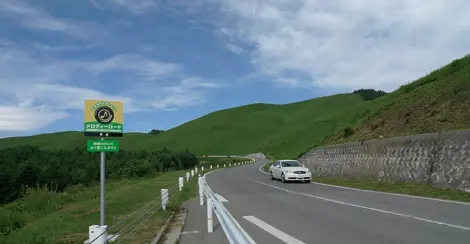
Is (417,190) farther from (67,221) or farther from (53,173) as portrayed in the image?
(53,173)

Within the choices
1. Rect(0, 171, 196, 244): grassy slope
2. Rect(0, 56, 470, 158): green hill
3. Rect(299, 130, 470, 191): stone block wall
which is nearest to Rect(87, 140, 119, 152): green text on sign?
Rect(0, 171, 196, 244): grassy slope

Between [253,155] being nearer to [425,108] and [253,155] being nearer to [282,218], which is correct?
[425,108]

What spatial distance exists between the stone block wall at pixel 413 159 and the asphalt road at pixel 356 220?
10.7 feet

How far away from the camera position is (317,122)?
117875 mm

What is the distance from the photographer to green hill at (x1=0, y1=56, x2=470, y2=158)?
84.5ft

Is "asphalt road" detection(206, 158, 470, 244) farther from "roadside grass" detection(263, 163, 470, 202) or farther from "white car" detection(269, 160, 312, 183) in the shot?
"white car" detection(269, 160, 312, 183)

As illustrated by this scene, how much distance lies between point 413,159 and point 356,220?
11.5 m

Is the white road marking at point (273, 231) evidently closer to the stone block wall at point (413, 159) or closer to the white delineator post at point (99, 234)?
the white delineator post at point (99, 234)

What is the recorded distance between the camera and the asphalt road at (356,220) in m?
8.29

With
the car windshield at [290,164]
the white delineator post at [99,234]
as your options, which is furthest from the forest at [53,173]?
the white delineator post at [99,234]

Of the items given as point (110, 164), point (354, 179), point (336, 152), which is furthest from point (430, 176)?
point (110, 164)

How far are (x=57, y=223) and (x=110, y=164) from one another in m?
48.3

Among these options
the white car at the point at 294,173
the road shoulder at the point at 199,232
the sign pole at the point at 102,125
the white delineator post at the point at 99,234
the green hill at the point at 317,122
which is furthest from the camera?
the white car at the point at 294,173

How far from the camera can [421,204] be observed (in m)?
13.3
